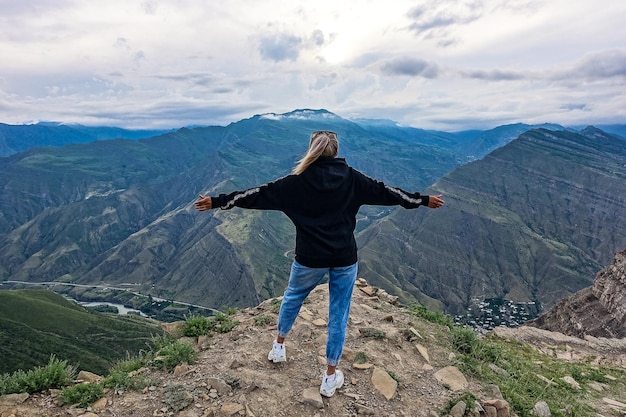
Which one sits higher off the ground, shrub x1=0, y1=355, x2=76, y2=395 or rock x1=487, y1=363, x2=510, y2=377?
shrub x1=0, y1=355, x2=76, y2=395

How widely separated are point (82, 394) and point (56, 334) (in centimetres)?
12128

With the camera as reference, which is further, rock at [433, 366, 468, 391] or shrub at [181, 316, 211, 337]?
shrub at [181, 316, 211, 337]

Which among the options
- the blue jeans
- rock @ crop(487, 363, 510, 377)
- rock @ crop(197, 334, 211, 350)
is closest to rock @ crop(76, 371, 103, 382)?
rock @ crop(197, 334, 211, 350)

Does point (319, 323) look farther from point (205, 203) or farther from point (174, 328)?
point (205, 203)

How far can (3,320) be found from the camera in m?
98.7

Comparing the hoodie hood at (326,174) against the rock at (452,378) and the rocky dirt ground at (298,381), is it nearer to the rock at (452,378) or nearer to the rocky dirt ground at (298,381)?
the rocky dirt ground at (298,381)

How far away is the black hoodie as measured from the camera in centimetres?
634

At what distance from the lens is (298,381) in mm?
7344

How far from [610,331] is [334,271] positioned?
50729 mm

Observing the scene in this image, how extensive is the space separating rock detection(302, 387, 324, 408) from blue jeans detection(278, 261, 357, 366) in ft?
1.84

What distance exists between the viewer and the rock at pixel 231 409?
6.40m

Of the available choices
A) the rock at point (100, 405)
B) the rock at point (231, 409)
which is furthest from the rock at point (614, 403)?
the rock at point (100, 405)

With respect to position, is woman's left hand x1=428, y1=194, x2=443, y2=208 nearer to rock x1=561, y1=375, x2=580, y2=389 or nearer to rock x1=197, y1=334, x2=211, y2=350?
rock x1=197, y1=334, x2=211, y2=350

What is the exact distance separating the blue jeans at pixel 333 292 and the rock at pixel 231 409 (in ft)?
5.38
